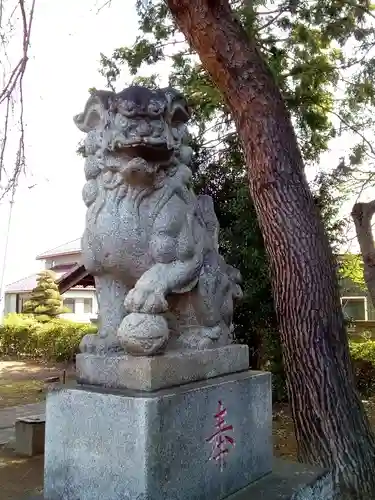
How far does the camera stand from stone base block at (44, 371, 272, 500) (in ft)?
6.83

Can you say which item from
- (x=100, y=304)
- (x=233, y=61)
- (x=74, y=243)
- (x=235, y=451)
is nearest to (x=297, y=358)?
(x=235, y=451)

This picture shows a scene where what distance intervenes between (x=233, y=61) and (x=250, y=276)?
12.7 feet

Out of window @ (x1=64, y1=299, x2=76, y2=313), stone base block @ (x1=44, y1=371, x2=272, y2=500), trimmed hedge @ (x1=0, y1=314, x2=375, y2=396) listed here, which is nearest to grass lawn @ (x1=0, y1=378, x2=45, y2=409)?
trimmed hedge @ (x1=0, y1=314, x2=375, y2=396)

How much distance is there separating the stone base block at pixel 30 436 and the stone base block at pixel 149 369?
428 cm

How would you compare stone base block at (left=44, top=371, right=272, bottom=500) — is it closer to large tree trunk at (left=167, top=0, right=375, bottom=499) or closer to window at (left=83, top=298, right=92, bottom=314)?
large tree trunk at (left=167, top=0, right=375, bottom=499)

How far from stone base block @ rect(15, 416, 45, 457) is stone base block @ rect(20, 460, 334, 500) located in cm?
388

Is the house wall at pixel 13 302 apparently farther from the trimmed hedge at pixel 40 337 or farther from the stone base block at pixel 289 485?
the stone base block at pixel 289 485

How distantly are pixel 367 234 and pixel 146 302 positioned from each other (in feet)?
17.6

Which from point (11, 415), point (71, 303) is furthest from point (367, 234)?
point (71, 303)

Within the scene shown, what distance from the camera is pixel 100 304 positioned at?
2.52m

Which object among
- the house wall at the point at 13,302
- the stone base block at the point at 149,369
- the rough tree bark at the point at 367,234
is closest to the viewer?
the stone base block at the point at 149,369

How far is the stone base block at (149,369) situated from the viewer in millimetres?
2189

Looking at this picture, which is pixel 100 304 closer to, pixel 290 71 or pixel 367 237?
pixel 367 237

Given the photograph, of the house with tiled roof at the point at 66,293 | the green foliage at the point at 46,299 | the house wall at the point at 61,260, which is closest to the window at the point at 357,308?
the green foliage at the point at 46,299
